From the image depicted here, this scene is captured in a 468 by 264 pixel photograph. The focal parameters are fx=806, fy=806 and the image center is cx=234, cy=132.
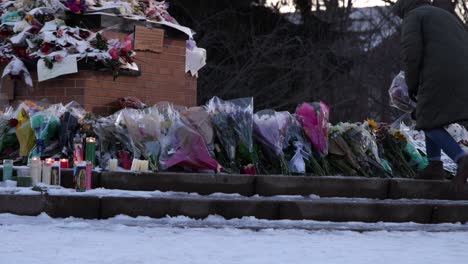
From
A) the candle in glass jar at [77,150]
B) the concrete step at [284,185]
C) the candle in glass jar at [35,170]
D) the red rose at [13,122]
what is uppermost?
the red rose at [13,122]

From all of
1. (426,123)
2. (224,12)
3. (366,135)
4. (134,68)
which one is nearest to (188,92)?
(134,68)

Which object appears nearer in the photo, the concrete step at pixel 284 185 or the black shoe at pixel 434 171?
the concrete step at pixel 284 185

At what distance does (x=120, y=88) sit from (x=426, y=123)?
3409 mm

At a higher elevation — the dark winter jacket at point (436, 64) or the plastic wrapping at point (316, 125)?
the dark winter jacket at point (436, 64)

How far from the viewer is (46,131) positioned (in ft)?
23.9

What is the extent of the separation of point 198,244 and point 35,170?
2051 millimetres

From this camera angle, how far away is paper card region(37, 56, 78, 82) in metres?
8.32

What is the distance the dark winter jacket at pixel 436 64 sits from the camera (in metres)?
6.97

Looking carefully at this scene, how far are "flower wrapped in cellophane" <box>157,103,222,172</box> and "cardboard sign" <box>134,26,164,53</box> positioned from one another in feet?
6.67

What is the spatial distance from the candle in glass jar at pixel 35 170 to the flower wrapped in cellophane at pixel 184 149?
112 centimetres

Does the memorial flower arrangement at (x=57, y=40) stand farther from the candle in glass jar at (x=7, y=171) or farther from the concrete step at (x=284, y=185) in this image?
the concrete step at (x=284, y=185)

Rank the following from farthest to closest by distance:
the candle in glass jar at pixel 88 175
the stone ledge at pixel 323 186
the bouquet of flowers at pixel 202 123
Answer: the bouquet of flowers at pixel 202 123
the stone ledge at pixel 323 186
the candle in glass jar at pixel 88 175

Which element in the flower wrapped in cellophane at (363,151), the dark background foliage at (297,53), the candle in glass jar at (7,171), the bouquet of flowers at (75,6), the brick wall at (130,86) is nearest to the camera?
the candle in glass jar at (7,171)

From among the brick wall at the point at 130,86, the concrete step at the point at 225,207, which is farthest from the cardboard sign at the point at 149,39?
the concrete step at the point at 225,207
